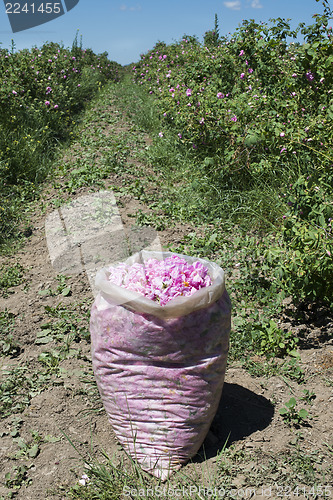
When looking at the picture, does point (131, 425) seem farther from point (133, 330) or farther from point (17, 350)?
point (17, 350)

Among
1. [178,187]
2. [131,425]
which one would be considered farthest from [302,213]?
[178,187]

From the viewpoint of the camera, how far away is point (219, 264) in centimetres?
393

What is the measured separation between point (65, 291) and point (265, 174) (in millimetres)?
2356

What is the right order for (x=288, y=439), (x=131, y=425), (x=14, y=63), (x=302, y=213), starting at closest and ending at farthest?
(x=131, y=425)
(x=288, y=439)
(x=302, y=213)
(x=14, y=63)

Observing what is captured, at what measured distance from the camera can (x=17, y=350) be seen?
3.26 m

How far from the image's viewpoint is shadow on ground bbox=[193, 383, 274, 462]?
241 centimetres

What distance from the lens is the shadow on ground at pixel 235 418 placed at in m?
2.41

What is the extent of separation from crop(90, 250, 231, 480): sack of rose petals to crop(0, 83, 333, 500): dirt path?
178mm

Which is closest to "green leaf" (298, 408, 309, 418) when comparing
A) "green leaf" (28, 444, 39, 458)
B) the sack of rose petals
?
the sack of rose petals

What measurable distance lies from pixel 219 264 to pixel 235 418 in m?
1.56

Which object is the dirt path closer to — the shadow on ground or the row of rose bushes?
the shadow on ground

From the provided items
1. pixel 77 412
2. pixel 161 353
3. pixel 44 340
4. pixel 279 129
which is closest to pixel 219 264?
pixel 279 129

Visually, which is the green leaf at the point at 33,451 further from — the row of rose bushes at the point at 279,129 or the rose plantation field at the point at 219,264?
the row of rose bushes at the point at 279,129

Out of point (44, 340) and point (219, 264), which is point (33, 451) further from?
point (219, 264)
